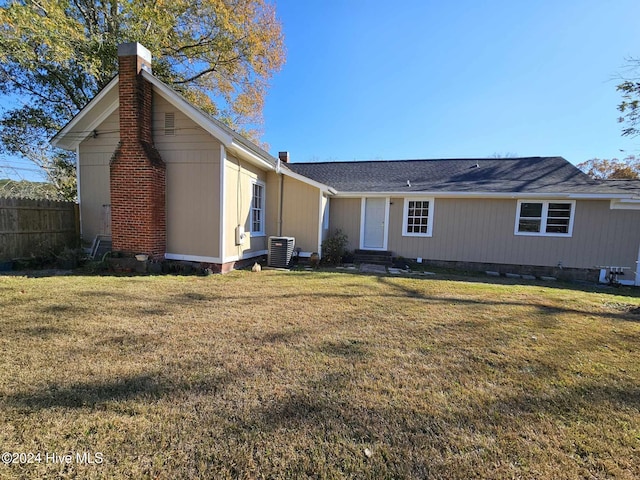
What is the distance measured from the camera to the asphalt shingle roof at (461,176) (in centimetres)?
972

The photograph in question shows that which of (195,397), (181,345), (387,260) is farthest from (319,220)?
(195,397)

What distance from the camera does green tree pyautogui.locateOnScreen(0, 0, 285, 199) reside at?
391 inches

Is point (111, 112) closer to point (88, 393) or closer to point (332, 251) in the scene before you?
point (332, 251)

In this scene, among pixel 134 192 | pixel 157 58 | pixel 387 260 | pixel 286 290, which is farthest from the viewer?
pixel 157 58

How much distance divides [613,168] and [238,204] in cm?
3655

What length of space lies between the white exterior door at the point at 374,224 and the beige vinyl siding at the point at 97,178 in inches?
318

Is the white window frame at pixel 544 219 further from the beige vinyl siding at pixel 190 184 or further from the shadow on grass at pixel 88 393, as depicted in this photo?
the shadow on grass at pixel 88 393

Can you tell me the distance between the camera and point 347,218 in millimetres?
10961

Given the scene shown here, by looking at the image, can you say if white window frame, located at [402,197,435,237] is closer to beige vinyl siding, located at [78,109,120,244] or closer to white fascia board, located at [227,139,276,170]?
white fascia board, located at [227,139,276,170]

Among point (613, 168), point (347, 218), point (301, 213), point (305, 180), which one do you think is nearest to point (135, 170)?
point (305, 180)

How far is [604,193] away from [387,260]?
22.1 ft

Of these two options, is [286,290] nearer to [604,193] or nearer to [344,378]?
[344,378]

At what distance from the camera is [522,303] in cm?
547

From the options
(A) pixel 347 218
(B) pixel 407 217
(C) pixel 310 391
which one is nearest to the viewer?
(C) pixel 310 391
